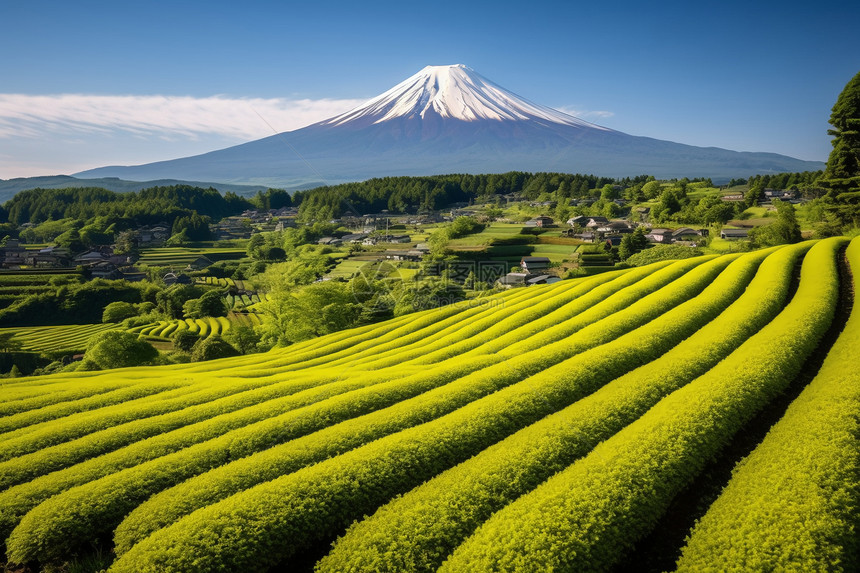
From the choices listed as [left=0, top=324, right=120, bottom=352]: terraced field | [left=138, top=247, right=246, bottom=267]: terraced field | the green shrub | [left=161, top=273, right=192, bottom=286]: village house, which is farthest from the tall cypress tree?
[left=138, top=247, right=246, bottom=267]: terraced field

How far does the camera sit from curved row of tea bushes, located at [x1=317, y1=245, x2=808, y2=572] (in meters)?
6.27

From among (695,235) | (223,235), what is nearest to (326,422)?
→ (695,235)

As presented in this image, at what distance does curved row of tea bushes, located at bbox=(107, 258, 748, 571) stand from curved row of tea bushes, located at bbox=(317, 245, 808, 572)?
0.62 meters

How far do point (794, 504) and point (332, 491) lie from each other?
7.64 metres

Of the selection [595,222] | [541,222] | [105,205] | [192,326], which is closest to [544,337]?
[192,326]

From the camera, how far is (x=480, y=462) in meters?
8.54

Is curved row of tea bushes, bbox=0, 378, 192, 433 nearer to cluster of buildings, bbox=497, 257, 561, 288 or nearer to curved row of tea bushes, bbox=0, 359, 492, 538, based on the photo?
curved row of tea bushes, bbox=0, 359, 492, 538

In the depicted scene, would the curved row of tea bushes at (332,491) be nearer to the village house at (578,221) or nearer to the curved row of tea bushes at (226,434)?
the curved row of tea bushes at (226,434)

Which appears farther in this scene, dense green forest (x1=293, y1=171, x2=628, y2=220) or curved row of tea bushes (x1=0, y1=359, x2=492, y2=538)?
dense green forest (x1=293, y1=171, x2=628, y2=220)

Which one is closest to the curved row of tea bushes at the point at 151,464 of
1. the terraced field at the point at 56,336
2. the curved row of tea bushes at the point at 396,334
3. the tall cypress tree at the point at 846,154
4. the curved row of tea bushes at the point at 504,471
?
the curved row of tea bushes at the point at 504,471

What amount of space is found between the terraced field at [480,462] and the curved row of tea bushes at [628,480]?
4 centimetres

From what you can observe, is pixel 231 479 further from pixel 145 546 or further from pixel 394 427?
pixel 394 427

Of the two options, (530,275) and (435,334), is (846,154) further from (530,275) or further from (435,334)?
(435,334)

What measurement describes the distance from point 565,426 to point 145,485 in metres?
9.31
